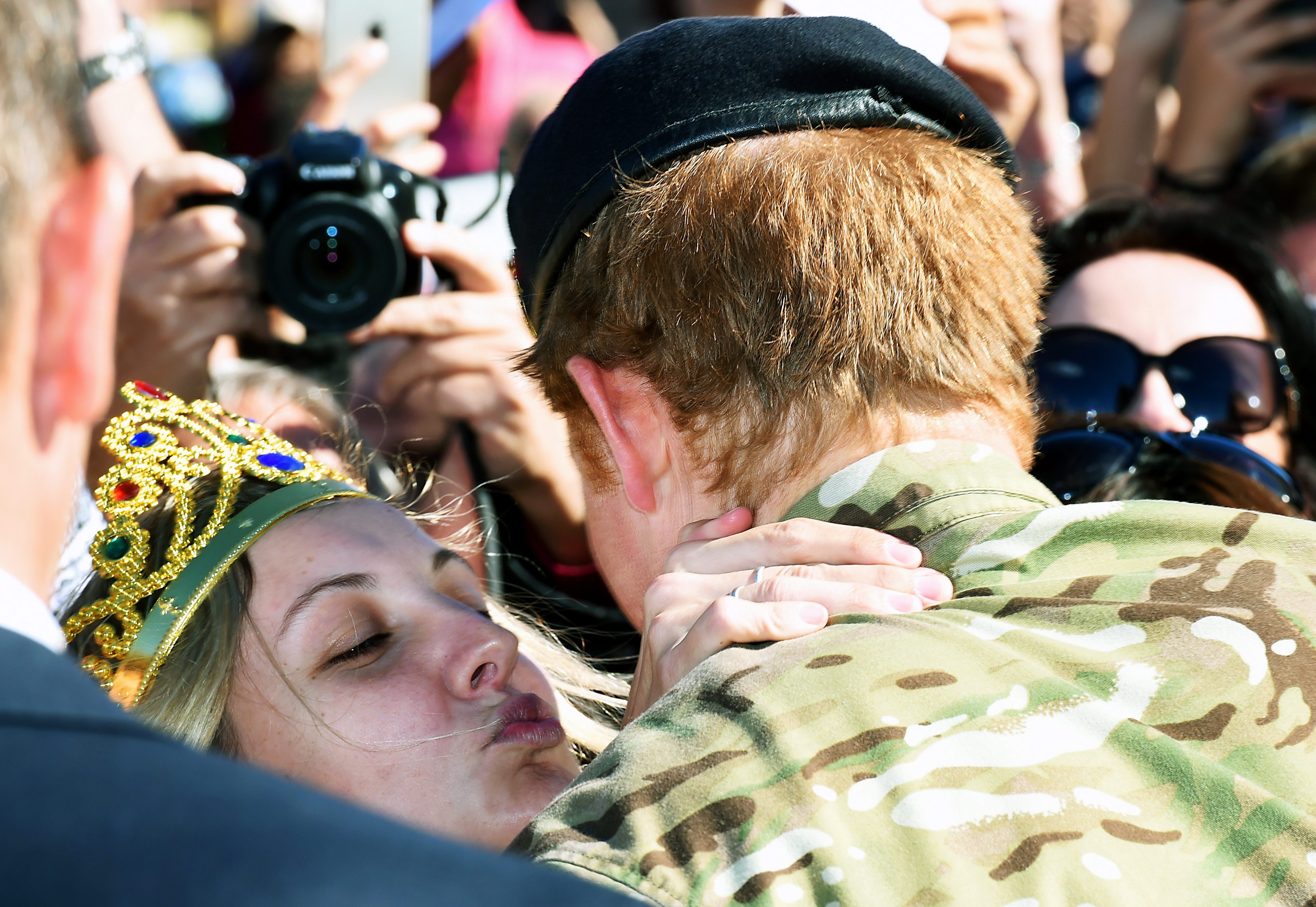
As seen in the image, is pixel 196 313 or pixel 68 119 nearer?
pixel 68 119

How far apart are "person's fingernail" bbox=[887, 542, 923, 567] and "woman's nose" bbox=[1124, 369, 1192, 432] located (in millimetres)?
1387

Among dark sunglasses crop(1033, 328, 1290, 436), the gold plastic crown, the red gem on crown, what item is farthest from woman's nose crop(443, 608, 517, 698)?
dark sunglasses crop(1033, 328, 1290, 436)

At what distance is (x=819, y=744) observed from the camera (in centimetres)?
93

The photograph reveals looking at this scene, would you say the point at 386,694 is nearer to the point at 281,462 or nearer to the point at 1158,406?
the point at 281,462

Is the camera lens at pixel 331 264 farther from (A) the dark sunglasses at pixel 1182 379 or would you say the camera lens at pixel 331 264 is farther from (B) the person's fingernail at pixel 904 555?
(B) the person's fingernail at pixel 904 555

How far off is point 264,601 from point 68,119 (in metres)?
1.09

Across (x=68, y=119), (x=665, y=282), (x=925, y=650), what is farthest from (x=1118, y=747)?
(x=68, y=119)

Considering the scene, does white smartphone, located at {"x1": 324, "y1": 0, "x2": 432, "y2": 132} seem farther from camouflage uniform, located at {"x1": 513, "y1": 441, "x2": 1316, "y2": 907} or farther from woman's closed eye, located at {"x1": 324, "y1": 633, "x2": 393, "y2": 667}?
camouflage uniform, located at {"x1": 513, "y1": 441, "x2": 1316, "y2": 907}

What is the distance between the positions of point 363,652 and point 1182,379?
5.30 ft

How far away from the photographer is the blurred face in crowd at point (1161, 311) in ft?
7.88

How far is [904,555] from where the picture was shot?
113 centimetres

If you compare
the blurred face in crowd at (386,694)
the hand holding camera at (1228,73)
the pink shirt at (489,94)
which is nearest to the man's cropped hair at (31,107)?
the blurred face in crowd at (386,694)

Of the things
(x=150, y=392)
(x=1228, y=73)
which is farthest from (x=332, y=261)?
(x=1228, y=73)

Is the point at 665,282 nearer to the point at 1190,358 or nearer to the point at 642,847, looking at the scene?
the point at 642,847
